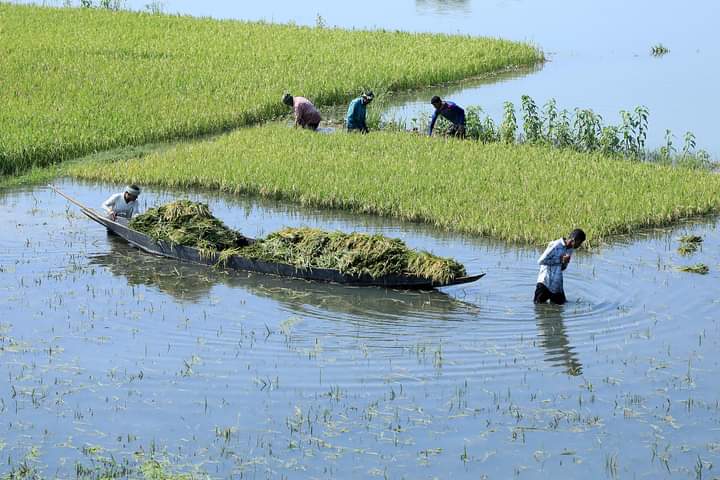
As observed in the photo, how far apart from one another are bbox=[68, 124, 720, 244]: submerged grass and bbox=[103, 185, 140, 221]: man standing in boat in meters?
2.33

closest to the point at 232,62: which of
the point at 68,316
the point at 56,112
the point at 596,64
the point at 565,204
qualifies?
the point at 56,112

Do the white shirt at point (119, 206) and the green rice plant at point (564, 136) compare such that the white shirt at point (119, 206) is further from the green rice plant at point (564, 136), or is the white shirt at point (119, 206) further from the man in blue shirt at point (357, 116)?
the green rice plant at point (564, 136)

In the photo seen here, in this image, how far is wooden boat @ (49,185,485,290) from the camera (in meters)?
10.7

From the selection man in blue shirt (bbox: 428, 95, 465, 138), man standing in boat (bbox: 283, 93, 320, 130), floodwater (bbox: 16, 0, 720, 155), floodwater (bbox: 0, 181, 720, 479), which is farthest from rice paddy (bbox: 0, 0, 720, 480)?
floodwater (bbox: 16, 0, 720, 155)

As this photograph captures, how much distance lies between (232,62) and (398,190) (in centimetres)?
960

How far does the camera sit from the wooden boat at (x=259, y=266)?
35.2ft

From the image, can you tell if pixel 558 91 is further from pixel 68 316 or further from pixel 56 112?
pixel 68 316

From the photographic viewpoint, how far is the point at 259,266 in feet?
37.5

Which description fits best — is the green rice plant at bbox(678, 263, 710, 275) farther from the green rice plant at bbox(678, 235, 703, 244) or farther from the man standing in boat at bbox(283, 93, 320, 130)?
the man standing in boat at bbox(283, 93, 320, 130)

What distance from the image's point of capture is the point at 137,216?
12438 millimetres

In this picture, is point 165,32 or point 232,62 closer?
point 232,62

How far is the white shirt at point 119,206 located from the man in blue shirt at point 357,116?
548cm

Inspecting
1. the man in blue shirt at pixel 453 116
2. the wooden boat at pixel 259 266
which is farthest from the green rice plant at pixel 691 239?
the man in blue shirt at pixel 453 116

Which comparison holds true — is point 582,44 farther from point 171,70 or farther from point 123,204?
A: point 123,204
